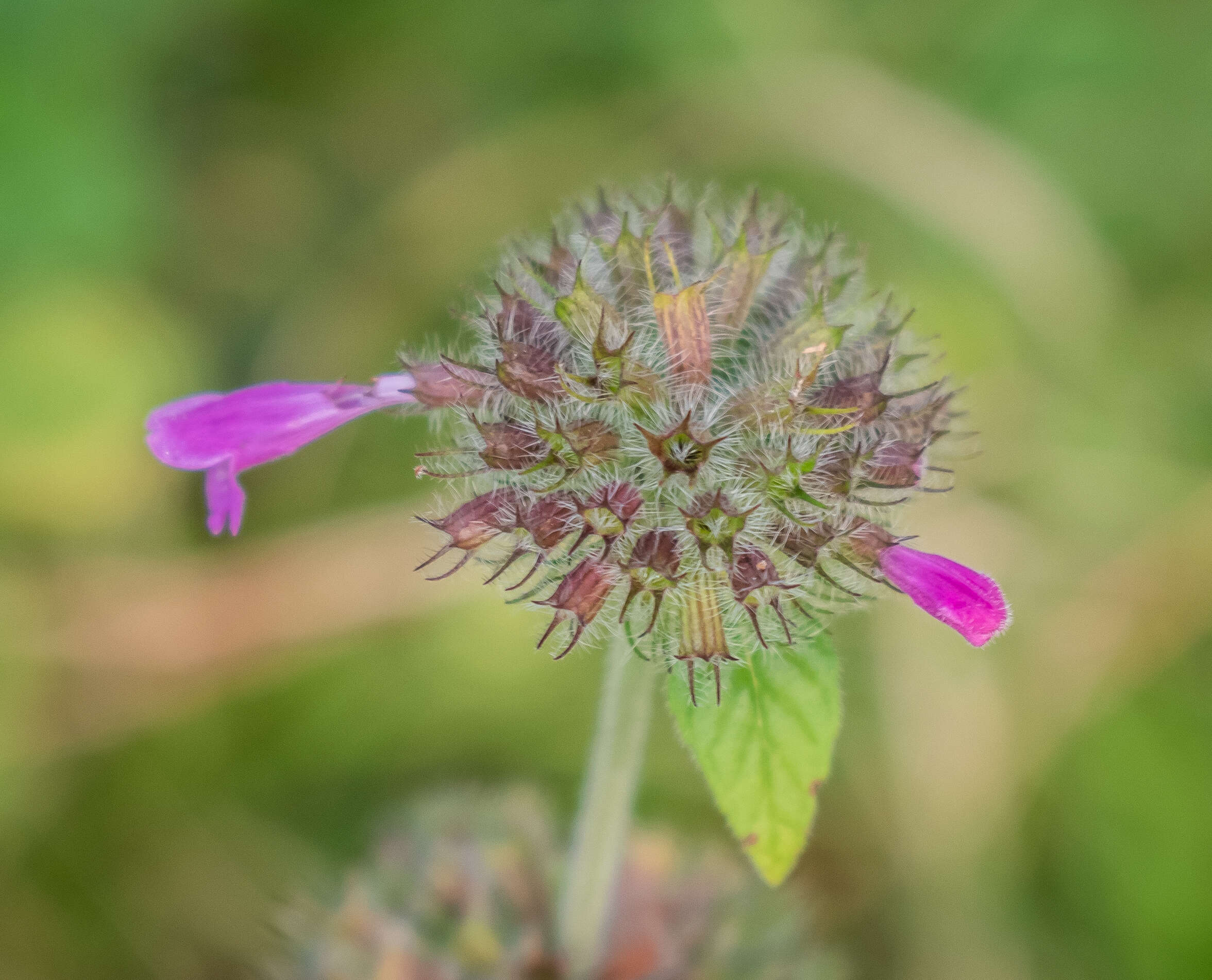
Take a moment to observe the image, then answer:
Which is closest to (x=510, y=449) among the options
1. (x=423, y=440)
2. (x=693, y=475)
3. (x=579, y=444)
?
(x=579, y=444)

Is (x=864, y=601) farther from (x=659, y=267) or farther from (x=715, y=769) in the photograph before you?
(x=659, y=267)

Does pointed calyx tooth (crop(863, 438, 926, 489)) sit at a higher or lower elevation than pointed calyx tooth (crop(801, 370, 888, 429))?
lower

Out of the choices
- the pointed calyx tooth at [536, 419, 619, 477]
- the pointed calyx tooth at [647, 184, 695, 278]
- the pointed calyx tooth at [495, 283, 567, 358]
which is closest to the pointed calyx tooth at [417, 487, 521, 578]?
the pointed calyx tooth at [536, 419, 619, 477]

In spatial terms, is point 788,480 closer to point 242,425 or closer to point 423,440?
point 242,425

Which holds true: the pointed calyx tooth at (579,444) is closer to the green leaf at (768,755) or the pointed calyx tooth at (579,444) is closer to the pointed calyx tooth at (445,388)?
the pointed calyx tooth at (445,388)

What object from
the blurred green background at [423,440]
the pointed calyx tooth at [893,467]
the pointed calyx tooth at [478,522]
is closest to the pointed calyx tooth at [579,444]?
the pointed calyx tooth at [478,522]

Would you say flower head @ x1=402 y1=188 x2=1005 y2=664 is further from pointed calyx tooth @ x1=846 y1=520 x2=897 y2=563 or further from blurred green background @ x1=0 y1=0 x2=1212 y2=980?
→ blurred green background @ x1=0 y1=0 x2=1212 y2=980
